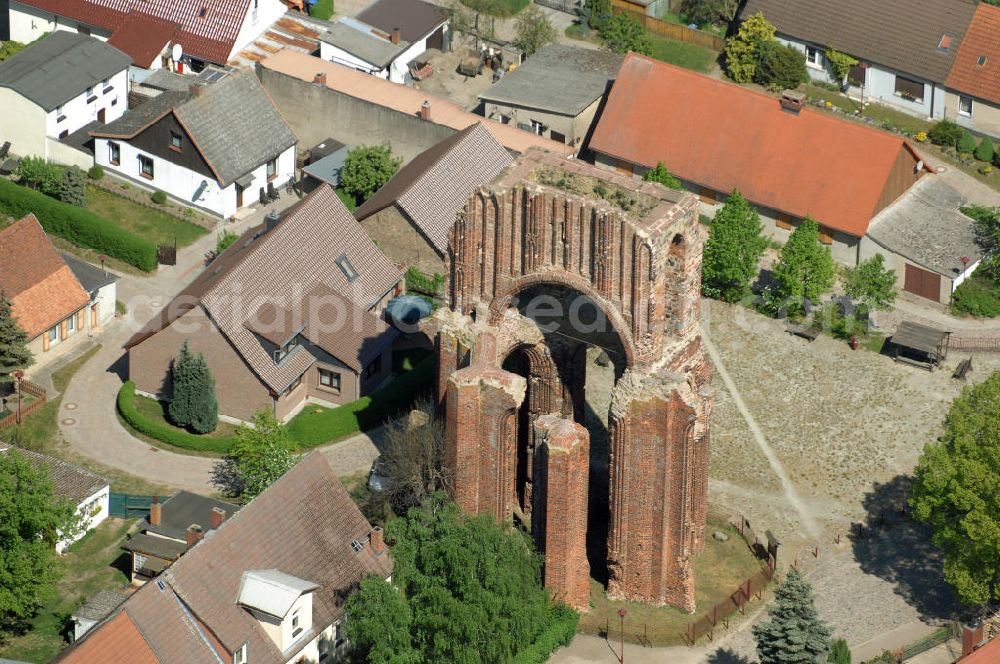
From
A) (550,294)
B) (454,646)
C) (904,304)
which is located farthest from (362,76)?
(454,646)

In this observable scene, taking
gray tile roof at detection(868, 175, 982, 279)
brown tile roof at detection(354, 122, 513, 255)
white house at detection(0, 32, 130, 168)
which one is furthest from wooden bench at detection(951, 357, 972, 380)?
white house at detection(0, 32, 130, 168)

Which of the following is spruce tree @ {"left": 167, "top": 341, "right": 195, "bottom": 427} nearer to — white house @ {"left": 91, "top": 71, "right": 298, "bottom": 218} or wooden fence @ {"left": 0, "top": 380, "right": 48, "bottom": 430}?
wooden fence @ {"left": 0, "top": 380, "right": 48, "bottom": 430}

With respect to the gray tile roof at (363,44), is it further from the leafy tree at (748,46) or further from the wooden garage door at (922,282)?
the wooden garage door at (922,282)

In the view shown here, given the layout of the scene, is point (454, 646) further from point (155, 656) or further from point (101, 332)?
point (101, 332)

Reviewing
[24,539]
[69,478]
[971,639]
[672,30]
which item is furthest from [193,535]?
[672,30]

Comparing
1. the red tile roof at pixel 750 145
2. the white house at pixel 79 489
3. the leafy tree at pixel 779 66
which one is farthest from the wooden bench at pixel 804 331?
the white house at pixel 79 489

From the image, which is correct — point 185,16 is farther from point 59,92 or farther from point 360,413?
point 360,413
